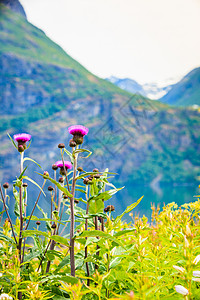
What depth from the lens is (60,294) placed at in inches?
21.5

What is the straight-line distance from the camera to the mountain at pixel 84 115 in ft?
62.1

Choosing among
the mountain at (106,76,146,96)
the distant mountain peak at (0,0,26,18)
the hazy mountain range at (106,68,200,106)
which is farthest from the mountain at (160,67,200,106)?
the distant mountain peak at (0,0,26,18)

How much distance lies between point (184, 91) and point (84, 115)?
1054cm

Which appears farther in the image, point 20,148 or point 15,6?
point 15,6

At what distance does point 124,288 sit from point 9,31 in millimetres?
25803

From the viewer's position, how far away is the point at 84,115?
22.6 meters

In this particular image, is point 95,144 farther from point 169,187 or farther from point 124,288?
point 124,288

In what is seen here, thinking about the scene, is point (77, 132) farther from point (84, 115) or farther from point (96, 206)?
point (84, 115)

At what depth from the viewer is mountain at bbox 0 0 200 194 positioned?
1892cm

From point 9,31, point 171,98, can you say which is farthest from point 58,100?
point 171,98

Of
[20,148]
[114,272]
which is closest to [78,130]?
[20,148]

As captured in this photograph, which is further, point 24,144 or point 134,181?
point 134,181

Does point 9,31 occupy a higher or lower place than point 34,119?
higher

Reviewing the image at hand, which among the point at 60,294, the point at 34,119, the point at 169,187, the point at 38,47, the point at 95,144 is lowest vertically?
the point at 60,294
